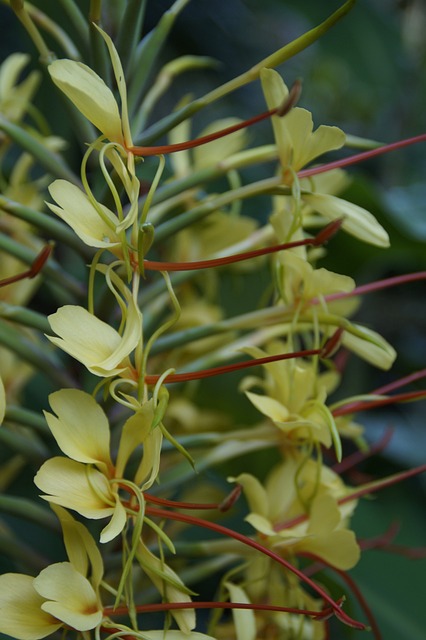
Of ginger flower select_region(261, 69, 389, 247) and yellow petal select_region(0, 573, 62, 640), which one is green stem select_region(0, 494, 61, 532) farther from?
ginger flower select_region(261, 69, 389, 247)

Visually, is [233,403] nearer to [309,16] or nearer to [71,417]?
[71,417]

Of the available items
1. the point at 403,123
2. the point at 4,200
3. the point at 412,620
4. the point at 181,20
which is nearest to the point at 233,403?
the point at 412,620

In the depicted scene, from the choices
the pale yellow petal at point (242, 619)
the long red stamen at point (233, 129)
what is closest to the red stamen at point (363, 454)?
the pale yellow petal at point (242, 619)

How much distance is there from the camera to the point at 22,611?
392 millimetres

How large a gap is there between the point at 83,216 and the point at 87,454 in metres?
0.12

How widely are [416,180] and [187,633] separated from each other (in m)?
1.01

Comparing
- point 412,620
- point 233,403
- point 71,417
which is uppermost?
point 71,417

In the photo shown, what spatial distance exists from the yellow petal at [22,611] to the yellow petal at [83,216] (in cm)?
17

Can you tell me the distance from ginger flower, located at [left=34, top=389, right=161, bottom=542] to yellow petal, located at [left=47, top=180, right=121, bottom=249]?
0.25ft

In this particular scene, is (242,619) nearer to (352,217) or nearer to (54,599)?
(54,599)

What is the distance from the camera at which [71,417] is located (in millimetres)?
398

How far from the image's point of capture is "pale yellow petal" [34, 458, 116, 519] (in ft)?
1.26

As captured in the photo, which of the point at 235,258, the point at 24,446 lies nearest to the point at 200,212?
the point at 235,258

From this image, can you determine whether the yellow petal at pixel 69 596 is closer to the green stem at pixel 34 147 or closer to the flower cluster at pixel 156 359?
the flower cluster at pixel 156 359
